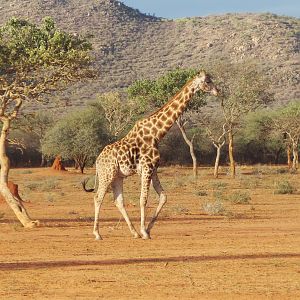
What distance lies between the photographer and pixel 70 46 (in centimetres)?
2158

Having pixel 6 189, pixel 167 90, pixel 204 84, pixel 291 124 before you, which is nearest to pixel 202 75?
pixel 204 84

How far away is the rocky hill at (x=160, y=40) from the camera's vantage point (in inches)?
4021

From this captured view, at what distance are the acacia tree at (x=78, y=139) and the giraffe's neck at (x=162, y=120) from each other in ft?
149

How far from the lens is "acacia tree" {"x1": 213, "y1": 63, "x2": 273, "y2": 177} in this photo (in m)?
56.4

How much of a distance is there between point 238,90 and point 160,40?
5934cm

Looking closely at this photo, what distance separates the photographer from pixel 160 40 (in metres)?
115

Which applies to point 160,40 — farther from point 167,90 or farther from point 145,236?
point 145,236

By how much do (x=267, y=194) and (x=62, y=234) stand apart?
2091 cm

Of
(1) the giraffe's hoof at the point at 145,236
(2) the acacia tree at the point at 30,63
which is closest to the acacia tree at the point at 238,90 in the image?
(2) the acacia tree at the point at 30,63

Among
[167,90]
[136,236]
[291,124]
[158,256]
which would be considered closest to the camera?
[158,256]

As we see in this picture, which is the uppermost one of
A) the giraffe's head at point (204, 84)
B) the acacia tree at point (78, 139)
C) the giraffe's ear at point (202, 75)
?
the giraffe's ear at point (202, 75)

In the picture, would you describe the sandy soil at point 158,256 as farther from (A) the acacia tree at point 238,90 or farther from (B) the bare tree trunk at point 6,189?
(A) the acacia tree at point 238,90

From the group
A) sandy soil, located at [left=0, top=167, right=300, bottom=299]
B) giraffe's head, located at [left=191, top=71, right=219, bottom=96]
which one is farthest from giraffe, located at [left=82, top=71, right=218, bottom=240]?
sandy soil, located at [left=0, top=167, right=300, bottom=299]

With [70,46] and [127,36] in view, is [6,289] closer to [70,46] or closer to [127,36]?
[70,46]
